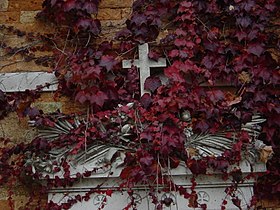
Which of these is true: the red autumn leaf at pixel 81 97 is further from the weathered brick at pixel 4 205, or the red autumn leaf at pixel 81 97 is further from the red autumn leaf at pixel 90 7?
the weathered brick at pixel 4 205

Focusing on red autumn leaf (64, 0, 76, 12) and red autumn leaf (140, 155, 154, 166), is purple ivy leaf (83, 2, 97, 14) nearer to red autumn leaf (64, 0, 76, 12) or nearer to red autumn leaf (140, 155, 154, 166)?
red autumn leaf (64, 0, 76, 12)

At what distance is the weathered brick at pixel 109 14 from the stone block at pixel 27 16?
0.48 meters

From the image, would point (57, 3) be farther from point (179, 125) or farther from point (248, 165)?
point (248, 165)

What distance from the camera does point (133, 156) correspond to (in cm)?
344

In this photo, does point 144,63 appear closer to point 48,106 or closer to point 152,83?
point 152,83

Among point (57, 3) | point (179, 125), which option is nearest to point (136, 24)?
point (57, 3)

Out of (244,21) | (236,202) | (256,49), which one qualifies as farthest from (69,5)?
(236,202)

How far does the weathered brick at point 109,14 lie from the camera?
13.3 ft

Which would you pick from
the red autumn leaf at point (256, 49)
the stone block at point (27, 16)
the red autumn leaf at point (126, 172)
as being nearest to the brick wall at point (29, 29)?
the stone block at point (27, 16)

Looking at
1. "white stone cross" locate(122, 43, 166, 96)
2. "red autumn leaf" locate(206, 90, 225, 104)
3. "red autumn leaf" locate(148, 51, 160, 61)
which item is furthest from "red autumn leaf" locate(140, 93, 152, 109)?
"red autumn leaf" locate(206, 90, 225, 104)

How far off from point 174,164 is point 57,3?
1.49 meters

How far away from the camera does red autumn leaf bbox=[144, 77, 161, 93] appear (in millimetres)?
3703

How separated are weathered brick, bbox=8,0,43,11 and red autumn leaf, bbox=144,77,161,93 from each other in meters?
1.06

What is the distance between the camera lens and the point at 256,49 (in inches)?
151
